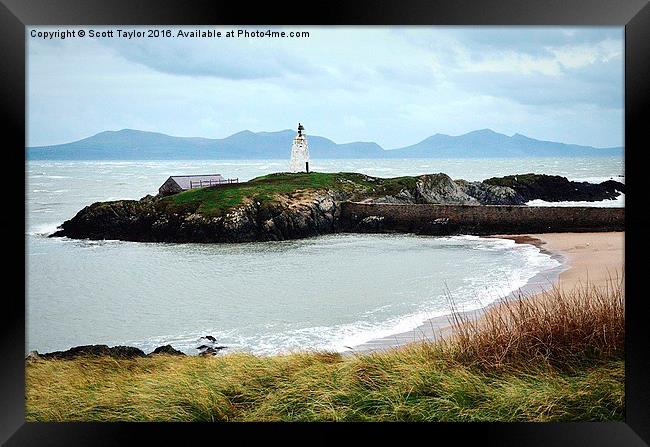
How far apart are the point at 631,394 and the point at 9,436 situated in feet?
11.7

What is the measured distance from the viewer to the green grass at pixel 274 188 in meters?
4.08

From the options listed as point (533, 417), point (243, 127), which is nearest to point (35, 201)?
point (243, 127)

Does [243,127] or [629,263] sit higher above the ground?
[243,127]

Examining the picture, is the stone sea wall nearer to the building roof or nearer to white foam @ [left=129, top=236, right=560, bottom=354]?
white foam @ [left=129, top=236, right=560, bottom=354]

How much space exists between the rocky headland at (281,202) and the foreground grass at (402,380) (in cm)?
70

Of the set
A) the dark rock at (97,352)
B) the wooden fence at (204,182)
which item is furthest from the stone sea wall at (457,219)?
the dark rock at (97,352)

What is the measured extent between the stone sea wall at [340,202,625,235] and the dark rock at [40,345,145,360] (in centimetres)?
148

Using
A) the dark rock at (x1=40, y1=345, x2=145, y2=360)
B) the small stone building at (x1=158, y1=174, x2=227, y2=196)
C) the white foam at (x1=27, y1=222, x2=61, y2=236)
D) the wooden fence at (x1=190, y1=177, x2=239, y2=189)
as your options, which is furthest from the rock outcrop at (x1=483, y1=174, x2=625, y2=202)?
the white foam at (x1=27, y1=222, x2=61, y2=236)

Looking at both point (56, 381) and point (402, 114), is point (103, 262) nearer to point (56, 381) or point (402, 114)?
point (56, 381)

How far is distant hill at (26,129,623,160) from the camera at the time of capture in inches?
156

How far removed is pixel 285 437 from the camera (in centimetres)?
366

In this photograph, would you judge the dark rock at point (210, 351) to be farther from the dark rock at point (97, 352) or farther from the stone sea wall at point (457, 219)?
the stone sea wall at point (457, 219)

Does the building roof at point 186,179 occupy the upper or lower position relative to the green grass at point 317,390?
upper
